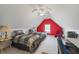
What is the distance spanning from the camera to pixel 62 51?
2008mm

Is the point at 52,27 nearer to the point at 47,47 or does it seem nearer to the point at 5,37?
the point at 47,47

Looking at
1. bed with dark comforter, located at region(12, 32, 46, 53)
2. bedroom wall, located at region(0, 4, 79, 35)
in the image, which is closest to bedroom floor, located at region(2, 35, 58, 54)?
bed with dark comforter, located at region(12, 32, 46, 53)

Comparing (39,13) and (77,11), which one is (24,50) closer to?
(39,13)

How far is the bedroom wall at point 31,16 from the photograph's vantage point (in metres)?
1.99

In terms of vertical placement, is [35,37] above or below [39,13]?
below

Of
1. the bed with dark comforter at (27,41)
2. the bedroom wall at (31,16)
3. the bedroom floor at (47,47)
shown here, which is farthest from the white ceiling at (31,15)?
the bedroom floor at (47,47)

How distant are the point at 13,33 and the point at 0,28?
0.19 m

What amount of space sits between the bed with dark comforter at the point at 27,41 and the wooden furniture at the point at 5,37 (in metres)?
0.07

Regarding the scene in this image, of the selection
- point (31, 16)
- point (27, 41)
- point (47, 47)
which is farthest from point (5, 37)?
point (47, 47)

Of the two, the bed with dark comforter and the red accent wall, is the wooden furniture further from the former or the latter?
the red accent wall

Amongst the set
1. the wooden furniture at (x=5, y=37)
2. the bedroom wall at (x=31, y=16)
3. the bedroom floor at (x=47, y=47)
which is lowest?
the bedroom floor at (x=47, y=47)

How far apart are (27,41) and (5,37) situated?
11.6 inches

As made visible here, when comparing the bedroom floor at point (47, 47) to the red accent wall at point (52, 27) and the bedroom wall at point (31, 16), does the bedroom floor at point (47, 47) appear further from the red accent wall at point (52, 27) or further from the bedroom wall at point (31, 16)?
the bedroom wall at point (31, 16)
